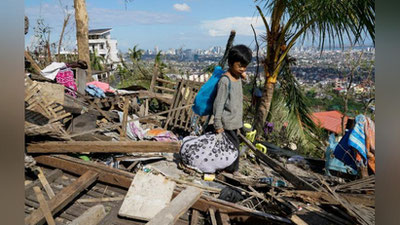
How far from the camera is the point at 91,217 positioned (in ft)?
7.68

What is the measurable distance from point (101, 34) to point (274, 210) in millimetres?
64971

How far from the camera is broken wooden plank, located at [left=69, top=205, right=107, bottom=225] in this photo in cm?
225

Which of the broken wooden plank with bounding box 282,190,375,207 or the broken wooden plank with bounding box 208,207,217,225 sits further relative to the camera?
the broken wooden plank with bounding box 208,207,217,225

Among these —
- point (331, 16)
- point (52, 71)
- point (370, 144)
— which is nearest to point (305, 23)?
point (331, 16)

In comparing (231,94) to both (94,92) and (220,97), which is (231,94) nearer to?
(220,97)

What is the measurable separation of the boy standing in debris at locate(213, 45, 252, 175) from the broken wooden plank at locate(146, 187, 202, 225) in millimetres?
1055

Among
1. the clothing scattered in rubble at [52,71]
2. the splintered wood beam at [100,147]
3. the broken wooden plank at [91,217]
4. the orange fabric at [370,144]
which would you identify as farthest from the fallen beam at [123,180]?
the clothing scattered in rubble at [52,71]

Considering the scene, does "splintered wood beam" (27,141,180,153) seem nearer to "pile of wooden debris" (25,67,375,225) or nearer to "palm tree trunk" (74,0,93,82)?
"pile of wooden debris" (25,67,375,225)

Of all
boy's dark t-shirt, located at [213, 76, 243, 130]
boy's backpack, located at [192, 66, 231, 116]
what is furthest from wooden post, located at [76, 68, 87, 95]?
boy's dark t-shirt, located at [213, 76, 243, 130]

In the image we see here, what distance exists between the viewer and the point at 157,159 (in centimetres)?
423

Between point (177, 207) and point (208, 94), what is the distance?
5.33ft

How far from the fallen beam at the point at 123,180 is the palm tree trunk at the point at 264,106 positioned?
4291 millimetres

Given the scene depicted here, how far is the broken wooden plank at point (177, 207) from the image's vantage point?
2270mm

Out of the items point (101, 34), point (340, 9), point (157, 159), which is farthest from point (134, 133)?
point (101, 34)
